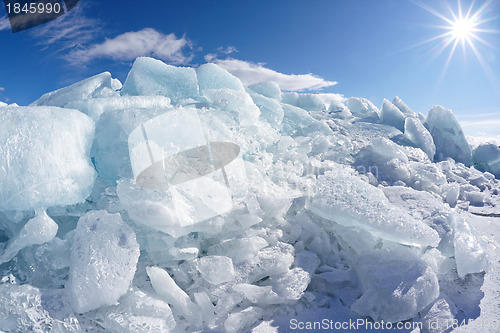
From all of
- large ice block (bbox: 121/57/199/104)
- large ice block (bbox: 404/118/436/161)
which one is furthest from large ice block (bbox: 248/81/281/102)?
large ice block (bbox: 404/118/436/161)

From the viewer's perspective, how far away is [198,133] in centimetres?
234

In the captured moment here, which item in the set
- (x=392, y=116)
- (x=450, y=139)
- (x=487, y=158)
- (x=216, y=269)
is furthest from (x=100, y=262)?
(x=487, y=158)

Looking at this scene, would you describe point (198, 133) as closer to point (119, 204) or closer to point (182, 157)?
point (182, 157)

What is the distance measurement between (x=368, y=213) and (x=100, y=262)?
1549 mm

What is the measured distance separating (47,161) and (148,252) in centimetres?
77

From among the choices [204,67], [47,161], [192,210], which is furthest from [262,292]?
[204,67]

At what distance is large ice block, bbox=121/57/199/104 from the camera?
3.10 m

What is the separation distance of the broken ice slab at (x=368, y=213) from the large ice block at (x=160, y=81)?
5.73ft

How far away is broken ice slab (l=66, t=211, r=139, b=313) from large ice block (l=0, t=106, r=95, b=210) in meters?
0.27

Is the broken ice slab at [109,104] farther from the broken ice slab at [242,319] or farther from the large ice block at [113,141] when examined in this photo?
the broken ice slab at [242,319]

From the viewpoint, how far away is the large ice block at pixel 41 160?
1.69m

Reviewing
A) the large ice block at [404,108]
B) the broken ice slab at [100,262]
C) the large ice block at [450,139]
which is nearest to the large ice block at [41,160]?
the broken ice slab at [100,262]

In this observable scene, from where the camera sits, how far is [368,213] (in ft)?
6.37

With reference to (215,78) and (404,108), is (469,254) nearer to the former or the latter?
(215,78)
